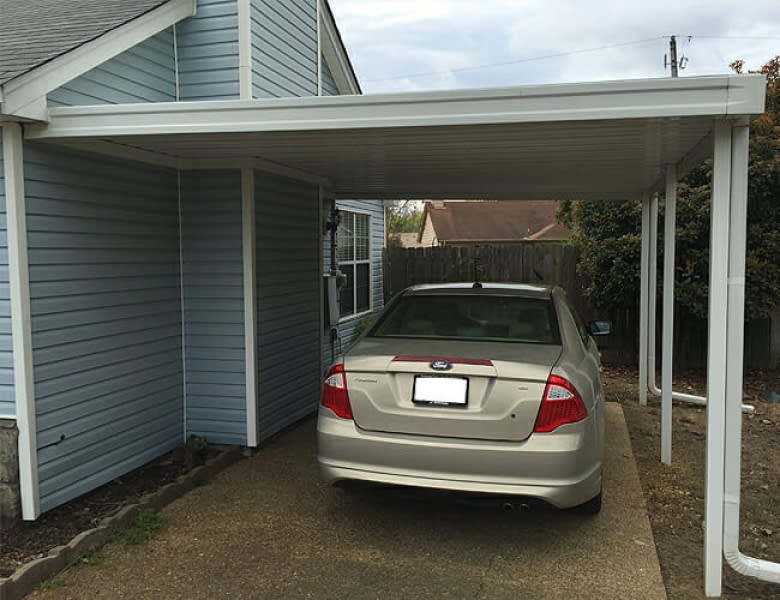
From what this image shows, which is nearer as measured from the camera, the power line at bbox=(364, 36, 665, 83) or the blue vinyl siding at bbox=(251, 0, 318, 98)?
the blue vinyl siding at bbox=(251, 0, 318, 98)

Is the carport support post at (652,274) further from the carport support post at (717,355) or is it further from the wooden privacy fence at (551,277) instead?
the carport support post at (717,355)

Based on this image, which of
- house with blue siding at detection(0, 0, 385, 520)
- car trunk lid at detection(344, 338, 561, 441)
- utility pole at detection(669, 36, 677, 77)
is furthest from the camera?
utility pole at detection(669, 36, 677, 77)

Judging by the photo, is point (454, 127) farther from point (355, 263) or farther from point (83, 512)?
point (355, 263)

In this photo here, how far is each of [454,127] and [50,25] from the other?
11.8ft

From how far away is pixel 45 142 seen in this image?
14.0ft

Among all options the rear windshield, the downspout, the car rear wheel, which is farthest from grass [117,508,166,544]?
the downspout

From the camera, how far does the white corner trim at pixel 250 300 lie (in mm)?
5629

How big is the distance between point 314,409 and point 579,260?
6.34 metres

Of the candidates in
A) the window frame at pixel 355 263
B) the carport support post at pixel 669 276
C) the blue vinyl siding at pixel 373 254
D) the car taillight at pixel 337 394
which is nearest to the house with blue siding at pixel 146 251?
the car taillight at pixel 337 394

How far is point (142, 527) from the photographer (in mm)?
4316

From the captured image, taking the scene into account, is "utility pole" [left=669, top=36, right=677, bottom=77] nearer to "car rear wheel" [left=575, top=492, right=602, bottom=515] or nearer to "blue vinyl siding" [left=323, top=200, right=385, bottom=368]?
"blue vinyl siding" [left=323, top=200, right=385, bottom=368]

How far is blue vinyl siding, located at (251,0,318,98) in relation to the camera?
6.25 m

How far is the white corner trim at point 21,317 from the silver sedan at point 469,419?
1757 mm

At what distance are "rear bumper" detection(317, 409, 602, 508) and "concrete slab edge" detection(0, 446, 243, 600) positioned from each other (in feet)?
4.73
